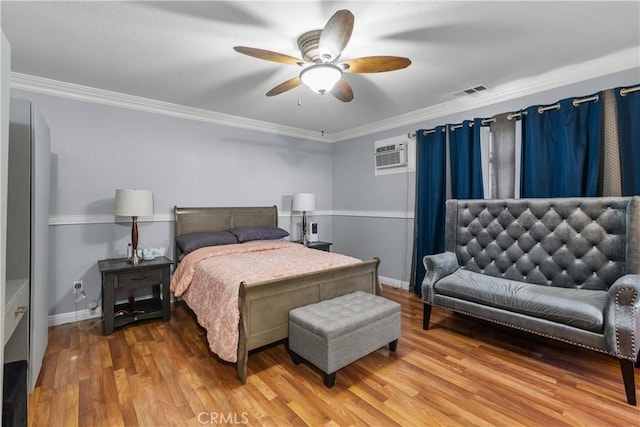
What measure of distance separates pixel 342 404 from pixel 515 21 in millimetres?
2747

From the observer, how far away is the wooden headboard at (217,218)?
365 cm

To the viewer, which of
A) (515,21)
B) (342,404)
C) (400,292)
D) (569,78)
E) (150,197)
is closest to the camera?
(342,404)

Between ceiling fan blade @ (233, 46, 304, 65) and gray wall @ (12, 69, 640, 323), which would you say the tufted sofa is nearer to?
gray wall @ (12, 69, 640, 323)

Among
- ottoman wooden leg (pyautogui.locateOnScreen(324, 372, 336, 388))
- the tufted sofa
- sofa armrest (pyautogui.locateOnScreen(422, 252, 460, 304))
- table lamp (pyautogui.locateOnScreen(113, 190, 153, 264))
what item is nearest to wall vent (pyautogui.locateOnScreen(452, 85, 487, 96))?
the tufted sofa

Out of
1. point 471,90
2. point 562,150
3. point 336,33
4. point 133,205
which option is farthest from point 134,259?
point 562,150

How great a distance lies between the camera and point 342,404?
1.85m

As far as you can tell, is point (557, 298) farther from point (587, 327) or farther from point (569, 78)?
point (569, 78)

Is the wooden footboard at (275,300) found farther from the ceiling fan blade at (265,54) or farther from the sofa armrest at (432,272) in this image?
the ceiling fan blade at (265,54)

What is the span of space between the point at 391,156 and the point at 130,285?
351 cm

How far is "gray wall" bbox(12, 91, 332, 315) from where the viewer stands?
3.03 m

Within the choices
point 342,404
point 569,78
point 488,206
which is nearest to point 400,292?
point 488,206

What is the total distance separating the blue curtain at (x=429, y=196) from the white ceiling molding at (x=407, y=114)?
0.34 meters

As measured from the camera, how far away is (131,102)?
3.35 m

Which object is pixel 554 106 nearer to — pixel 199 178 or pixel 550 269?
pixel 550 269
